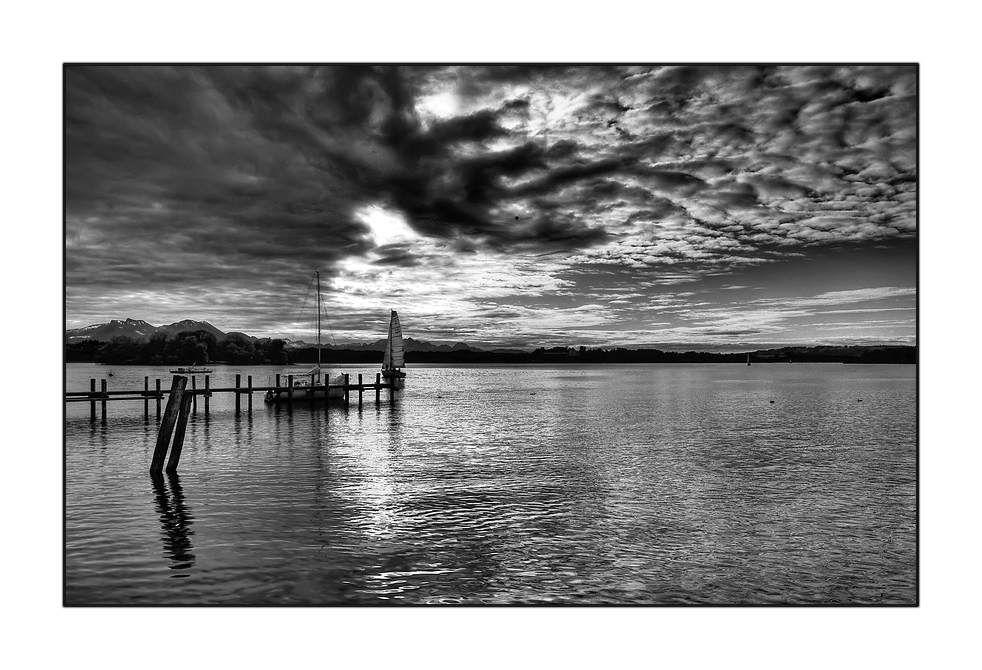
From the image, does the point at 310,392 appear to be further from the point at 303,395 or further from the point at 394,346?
the point at 394,346

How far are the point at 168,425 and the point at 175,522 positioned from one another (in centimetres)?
514

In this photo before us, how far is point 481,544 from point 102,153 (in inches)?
367

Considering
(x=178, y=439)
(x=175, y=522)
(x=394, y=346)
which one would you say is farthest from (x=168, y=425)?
(x=394, y=346)

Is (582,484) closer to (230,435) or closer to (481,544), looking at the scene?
(481,544)

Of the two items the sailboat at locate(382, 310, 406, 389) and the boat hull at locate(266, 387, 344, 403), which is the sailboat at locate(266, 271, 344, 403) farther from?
the sailboat at locate(382, 310, 406, 389)

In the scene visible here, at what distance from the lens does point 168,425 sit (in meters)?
14.3

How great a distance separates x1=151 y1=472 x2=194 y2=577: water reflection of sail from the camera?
317 inches

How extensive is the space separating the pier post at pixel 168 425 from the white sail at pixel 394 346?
1586 inches

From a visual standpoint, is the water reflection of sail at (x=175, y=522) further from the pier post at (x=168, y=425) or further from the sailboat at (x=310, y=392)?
the sailboat at (x=310, y=392)

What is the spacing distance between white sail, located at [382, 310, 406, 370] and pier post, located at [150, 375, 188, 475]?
4030 cm

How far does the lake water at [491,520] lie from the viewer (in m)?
7.30

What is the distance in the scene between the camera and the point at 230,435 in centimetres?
2217
